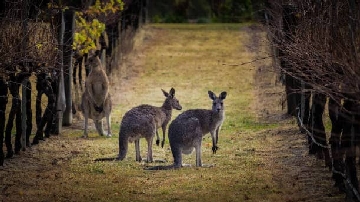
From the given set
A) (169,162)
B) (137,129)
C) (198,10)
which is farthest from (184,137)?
(198,10)

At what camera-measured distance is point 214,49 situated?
43.1 m

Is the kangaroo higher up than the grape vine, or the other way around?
the grape vine

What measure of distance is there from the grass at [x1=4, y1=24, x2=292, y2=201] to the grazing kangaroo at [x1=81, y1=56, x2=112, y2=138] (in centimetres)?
37

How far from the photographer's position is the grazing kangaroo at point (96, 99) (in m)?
21.2

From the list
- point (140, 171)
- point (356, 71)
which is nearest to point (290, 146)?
point (140, 171)

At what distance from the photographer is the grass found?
44.0 feet

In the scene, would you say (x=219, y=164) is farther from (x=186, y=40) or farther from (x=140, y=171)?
(x=186, y=40)

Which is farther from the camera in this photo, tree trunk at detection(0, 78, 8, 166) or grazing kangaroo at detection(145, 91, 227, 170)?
tree trunk at detection(0, 78, 8, 166)

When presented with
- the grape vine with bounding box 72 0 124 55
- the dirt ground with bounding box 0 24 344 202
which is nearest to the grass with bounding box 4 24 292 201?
the dirt ground with bounding box 0 24 344 202

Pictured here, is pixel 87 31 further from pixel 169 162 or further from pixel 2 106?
pixel 2 106

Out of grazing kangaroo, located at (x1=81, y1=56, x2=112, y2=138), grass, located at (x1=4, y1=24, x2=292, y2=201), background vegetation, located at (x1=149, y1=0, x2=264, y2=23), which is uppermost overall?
background vegetation, located at (x1=149, y1=0, x2=264, y2=23)

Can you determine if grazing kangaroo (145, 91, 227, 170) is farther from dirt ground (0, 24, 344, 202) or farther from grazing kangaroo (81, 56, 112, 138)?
grazing kangaroo (81, 56, 112, 138)

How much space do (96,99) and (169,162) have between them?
5590mm

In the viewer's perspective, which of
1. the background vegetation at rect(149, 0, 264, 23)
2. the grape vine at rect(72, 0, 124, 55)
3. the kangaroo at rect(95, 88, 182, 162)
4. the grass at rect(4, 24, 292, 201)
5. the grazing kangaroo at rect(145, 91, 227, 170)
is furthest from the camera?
the background vegetation at rect(149, 0, 264, 23)
